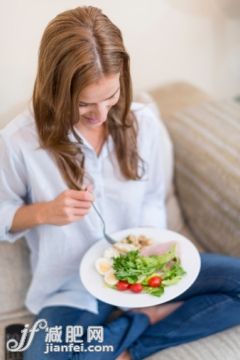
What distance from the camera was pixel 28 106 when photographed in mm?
1003

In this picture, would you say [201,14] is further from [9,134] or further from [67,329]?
[67,329]

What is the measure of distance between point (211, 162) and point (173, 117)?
0.65ft

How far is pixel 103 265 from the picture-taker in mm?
1023

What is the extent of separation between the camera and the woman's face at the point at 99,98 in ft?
2.90

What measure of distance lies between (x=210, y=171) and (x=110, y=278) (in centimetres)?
41

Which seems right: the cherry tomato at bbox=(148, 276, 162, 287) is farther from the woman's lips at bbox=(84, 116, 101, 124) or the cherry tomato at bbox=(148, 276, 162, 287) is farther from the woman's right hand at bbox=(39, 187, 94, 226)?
the woman's lips at bbox=(84, 116, 101, 124)

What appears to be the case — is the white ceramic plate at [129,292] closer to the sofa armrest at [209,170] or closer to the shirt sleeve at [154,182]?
the shirt sleeve at [154,182]

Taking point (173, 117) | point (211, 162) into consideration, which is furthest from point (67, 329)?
point (173, 117)

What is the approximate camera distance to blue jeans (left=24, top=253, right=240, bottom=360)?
3.47 feet

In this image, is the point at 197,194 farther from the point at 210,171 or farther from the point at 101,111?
the point at 101,111

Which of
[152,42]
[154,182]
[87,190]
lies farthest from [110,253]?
[152,42]

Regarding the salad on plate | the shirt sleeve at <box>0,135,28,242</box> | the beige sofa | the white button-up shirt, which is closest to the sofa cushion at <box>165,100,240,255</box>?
the beige sofa

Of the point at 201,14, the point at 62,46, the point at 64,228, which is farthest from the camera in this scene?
the point at 201,14

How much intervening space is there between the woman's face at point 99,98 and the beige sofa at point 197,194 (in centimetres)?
38
